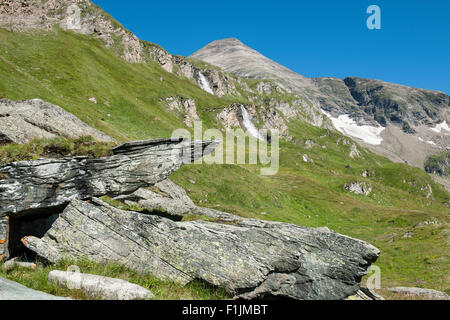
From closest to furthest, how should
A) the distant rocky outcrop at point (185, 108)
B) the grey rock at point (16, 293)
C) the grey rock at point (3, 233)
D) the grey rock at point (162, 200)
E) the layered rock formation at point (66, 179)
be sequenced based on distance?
1. the grey rock at point (16, 293)
2. the grey rock at point (3, 233)
3. the layered rock formation at point (66, 179)
4. the grey rock at point (162, 200)
5. the distant rocky outcrop at point (185, 108)

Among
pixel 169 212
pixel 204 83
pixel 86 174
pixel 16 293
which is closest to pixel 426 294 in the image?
pixel 169 212

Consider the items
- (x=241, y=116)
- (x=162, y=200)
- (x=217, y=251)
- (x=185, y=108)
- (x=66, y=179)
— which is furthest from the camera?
(x=241, y=116)

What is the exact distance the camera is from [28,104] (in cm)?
2491

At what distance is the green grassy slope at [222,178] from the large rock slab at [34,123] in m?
16.8

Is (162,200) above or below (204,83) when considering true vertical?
below

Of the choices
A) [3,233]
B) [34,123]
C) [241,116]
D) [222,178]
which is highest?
[241,116]

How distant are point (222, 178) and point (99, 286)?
124ft

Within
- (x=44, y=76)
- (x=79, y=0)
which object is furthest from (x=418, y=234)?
(x=79, y=0)

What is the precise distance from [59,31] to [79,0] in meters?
36.5

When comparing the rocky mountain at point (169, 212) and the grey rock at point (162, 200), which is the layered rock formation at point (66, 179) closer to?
the rocky mountain at point (169, 212)

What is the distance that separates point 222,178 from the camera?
4719 cm

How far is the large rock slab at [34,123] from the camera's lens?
1862 cm

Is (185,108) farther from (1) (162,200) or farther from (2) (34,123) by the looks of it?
(1) (162,200)

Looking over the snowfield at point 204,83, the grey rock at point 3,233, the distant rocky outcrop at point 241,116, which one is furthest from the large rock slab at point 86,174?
the snowfield at point 204,83
